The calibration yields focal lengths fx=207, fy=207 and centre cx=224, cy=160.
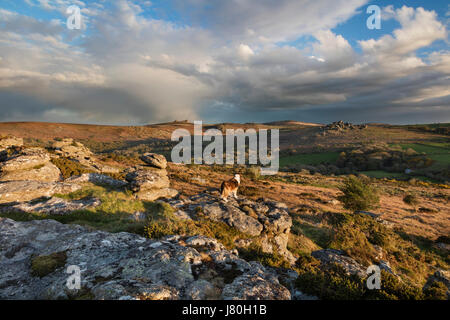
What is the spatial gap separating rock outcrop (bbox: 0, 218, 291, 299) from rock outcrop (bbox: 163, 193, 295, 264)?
162 inches

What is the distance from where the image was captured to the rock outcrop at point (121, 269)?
14.7ft

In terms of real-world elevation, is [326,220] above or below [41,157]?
below

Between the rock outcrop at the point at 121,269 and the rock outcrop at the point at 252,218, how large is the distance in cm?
411

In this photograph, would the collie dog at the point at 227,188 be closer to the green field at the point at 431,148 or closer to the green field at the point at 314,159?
the green field at the point at 314,159

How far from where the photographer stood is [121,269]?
5.21m

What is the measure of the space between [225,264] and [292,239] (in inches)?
343

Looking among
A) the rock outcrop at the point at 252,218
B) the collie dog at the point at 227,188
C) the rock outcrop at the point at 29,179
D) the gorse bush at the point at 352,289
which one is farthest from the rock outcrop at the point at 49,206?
the gorse bush at the point at 352,289

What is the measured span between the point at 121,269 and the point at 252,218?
26.4 ft

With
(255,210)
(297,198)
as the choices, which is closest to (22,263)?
(255,210)

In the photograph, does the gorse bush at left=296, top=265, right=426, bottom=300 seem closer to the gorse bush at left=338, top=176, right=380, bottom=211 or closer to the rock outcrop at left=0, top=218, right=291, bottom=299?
the rock outcrop at left=0, top=218, right=291, bottom=299

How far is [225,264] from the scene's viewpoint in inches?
250

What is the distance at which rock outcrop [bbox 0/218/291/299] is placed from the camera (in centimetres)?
449

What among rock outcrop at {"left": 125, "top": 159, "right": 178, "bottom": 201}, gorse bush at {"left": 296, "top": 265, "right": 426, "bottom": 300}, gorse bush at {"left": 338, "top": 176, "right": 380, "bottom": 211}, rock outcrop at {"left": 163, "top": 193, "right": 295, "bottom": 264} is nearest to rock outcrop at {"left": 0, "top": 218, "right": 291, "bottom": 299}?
gorse bush at {"left": 296, "top": 265, "right": 426, "bottom": 300}
